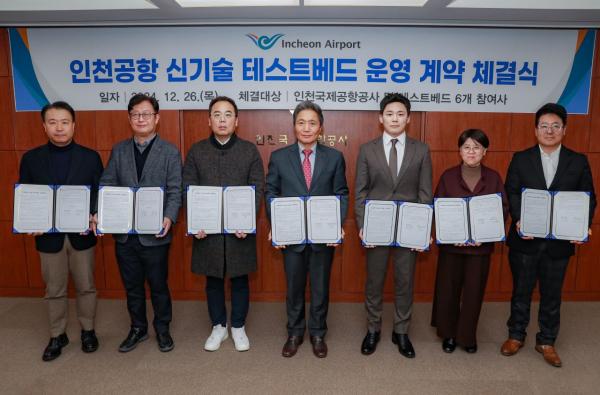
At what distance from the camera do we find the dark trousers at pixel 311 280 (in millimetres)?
2797

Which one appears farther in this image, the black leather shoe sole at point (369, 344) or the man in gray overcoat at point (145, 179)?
the black leather shoe sole at point (369, 344)

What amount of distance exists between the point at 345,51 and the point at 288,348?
255cm

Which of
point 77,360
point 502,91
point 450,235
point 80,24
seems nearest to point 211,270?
point 77,360

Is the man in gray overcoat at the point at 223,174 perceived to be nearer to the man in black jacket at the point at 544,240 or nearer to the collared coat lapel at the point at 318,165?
the collared coat lapel at the point at 318,165

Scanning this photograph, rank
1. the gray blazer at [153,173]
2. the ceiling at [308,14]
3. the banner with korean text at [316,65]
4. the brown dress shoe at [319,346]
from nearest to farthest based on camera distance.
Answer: the gray blazer at [153,173] < the brown dress shoe at [319,346] < the ceiling at [308,14] < the banner with korean text at [316,65]

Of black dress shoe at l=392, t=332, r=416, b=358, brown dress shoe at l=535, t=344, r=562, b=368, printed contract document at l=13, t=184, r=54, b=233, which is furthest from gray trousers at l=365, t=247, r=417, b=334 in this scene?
printed contract document at l=13, t=184, r=54, b=233

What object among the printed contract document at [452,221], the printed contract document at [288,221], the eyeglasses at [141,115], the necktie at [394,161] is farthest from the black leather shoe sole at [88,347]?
the printed contract document at [452,221]

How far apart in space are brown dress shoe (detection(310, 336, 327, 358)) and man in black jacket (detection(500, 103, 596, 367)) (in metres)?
1.31

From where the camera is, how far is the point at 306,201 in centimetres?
270

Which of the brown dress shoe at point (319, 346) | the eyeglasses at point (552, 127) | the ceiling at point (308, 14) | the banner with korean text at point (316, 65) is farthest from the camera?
the banner with korean text at point (316, 65)

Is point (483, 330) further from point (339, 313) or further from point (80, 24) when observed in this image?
point (80, 24)

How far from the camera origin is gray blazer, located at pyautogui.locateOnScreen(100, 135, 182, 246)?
9.02 feet

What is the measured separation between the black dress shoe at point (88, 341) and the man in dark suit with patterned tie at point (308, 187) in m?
1.41

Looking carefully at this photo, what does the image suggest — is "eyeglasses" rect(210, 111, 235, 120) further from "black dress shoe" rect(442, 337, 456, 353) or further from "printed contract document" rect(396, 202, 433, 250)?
"black dress shoe" rect(442, 337, 456, 353)
